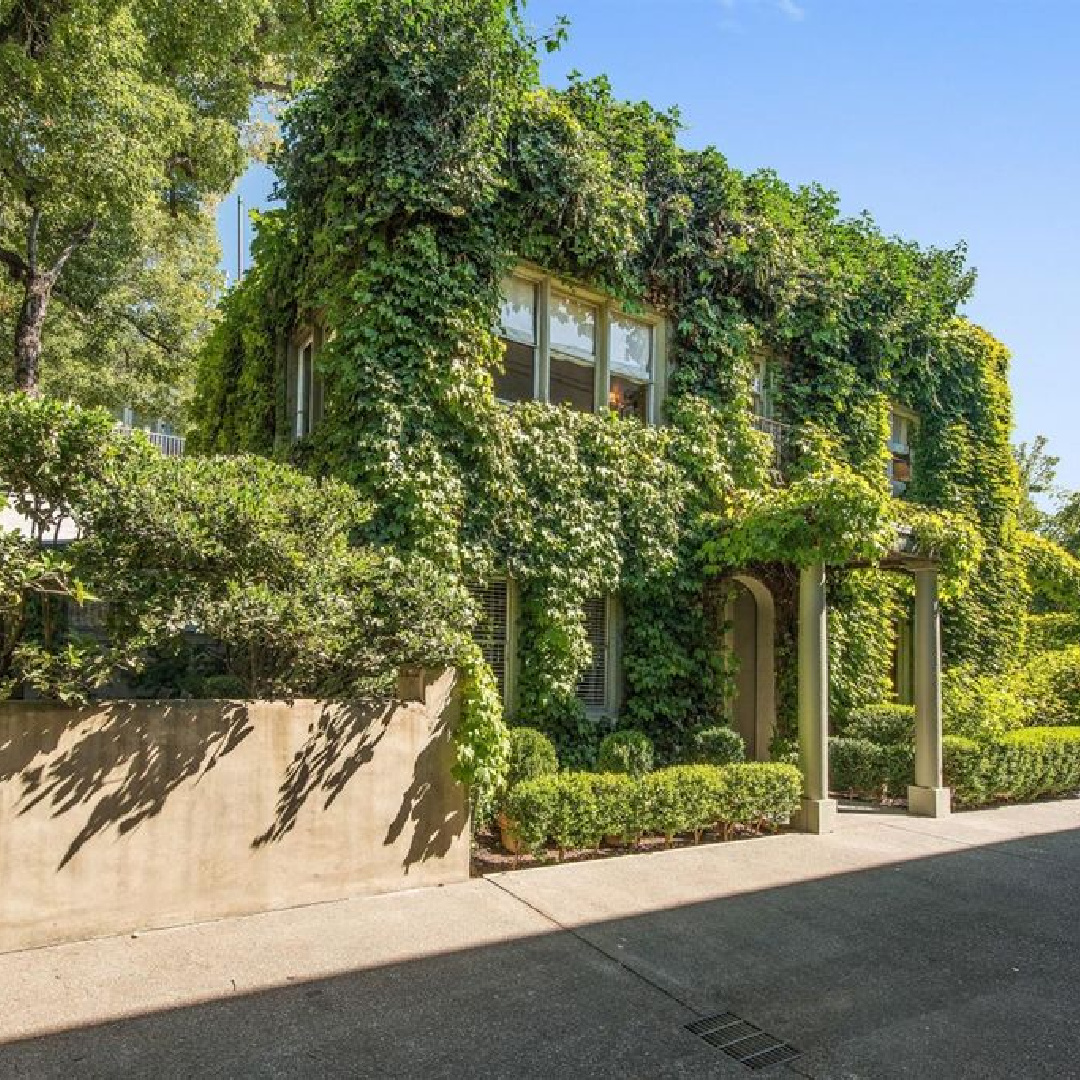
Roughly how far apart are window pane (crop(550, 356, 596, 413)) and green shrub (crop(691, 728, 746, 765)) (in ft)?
13.3

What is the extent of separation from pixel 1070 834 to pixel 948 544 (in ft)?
10.9

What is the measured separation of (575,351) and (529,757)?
4927mm

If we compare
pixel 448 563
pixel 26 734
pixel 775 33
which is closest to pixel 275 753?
pixel 26 734

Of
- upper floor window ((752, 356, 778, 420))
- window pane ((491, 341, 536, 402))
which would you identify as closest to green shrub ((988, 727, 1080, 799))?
upper floor window ((752, 356, 778, 420))

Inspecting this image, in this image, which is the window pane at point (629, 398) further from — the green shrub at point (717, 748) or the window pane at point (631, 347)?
the green shrub at point (717, 748)

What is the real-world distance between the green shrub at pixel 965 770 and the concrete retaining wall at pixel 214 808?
21.9ft

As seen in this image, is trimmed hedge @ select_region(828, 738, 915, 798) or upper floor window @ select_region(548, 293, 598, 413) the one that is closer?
upper floor window @ select_region(548, 293, 598, 413)

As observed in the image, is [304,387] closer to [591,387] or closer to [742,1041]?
[591,387]

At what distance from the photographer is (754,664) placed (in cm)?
1174

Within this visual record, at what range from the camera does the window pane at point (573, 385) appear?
988 cm

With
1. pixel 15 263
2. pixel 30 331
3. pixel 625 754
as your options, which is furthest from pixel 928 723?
pixel 15 263

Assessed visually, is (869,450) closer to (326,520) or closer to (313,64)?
(326,520)

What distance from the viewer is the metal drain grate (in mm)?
3701

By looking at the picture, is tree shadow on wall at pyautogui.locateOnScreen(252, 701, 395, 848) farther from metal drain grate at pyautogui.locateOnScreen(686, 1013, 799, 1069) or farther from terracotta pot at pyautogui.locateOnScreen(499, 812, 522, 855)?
metal drain grate at pyautogui.locateOnScreen(686, 1013, 799, 1069)
